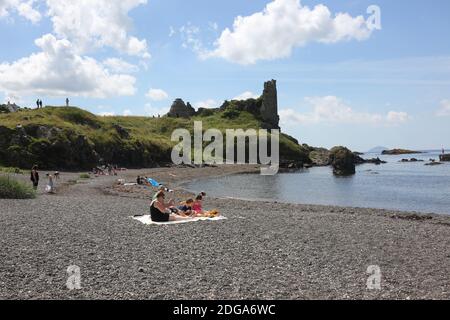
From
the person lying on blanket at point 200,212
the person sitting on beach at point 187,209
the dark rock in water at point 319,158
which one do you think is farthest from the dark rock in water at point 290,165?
the person sitting on beach at point 187,209

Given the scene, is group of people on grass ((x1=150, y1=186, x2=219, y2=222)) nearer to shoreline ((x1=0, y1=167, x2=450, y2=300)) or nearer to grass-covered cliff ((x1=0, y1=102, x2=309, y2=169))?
shoreline ((x1=0, y1=167, x2=450, y2=300))

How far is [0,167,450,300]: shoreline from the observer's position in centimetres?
1306

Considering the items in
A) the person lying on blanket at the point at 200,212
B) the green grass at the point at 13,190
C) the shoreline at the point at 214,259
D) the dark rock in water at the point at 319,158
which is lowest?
the shoreline at the point at 214,259

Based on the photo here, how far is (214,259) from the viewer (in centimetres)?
1659

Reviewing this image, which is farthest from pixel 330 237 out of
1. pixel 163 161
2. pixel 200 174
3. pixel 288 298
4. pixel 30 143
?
pixel 163 161

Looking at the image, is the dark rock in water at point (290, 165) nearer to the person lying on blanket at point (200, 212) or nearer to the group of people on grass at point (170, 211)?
the person lying on blanket at point (200, 212)

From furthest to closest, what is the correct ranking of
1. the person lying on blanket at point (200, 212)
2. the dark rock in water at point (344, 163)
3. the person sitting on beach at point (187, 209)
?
the dark rock in water at point (344, 163)
the person sitting on beach at point (187, 209)
the person lying on blanket at point (200, 212)

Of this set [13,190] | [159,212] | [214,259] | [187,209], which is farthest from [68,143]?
[214,259]

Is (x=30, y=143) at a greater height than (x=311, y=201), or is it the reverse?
(x=30, y=143)

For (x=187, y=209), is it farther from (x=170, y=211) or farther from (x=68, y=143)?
(x=68, y=143)

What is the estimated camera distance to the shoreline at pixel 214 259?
13062 millimetres

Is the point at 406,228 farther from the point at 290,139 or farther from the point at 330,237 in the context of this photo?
the point at 290,139

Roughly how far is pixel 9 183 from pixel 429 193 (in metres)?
58.5
